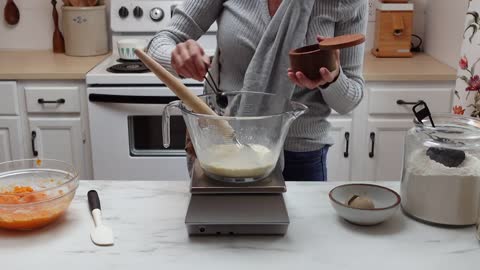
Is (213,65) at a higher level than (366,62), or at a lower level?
higher

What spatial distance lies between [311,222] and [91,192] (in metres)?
0.50

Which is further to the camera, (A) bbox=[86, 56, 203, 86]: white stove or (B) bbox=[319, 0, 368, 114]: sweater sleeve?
(A) bbox=[86, 56, 203, 86]: white stove

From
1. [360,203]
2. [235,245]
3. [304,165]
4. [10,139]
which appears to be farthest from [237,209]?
[10,139]

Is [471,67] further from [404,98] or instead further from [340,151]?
[340,151]

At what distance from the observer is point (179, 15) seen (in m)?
1.60

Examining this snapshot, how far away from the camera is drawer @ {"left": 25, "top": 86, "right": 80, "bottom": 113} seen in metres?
2.54

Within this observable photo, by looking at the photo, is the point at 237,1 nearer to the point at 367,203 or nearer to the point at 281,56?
the point at 281,56

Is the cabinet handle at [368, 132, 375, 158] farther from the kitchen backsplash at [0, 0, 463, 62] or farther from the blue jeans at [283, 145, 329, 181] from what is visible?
the blue jeans at [283, 145, 329, 181]

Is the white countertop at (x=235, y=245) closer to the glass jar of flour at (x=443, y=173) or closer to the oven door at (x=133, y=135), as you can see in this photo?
the glass jar of flour at (x=443, y=173)

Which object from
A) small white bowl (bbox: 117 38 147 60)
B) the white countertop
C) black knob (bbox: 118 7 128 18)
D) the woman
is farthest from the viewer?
black knob (bbox: 118 7 128 18)

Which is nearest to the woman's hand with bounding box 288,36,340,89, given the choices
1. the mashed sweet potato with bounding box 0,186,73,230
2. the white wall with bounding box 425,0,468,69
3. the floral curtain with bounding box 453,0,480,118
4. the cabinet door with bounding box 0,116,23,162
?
the mashed sweet potato with bounding box 0,186,73,230

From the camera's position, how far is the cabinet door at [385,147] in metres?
2.58

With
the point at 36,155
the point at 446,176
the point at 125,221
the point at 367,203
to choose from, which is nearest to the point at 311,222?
the point at 367,203

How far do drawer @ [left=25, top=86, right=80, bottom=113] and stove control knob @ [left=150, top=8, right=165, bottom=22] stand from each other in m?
0.61
